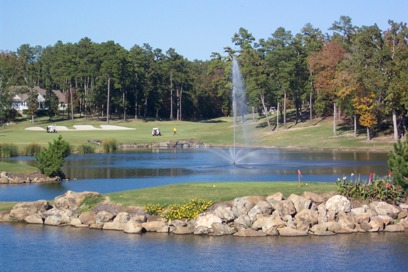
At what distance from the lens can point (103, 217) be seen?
119 feet

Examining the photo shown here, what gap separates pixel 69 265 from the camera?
28859mm

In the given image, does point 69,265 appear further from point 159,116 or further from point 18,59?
point 18,59

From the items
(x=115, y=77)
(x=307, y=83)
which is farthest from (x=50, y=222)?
(x=115, y=77)

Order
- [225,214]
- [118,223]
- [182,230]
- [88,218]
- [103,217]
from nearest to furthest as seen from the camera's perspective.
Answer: [182,230] < [225,214] < [118,223] < [103,217] < [88,218]

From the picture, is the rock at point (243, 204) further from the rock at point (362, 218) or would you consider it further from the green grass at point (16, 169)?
the green grass at point (16, 169)

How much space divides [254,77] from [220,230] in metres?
80.5

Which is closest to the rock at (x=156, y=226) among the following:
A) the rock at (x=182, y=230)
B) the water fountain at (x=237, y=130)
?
the rock at (x=182, y=230)

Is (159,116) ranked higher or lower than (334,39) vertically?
lower

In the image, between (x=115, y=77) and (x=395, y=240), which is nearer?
(x=395, y=240)

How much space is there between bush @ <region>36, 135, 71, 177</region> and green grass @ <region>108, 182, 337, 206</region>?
17380 mm

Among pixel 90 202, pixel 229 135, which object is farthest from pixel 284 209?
pixel 229 135

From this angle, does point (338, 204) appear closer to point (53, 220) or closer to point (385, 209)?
point (385, 209)

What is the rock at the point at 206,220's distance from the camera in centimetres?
3425

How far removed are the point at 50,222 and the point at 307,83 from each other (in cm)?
7781
